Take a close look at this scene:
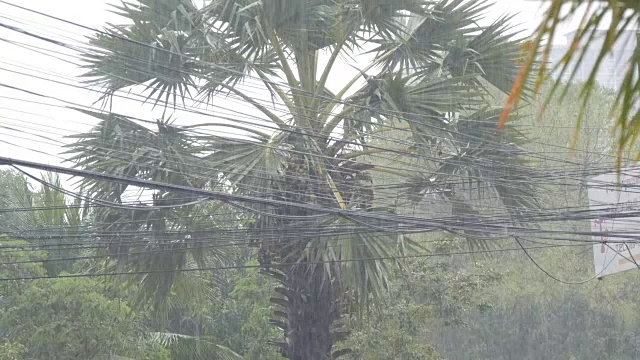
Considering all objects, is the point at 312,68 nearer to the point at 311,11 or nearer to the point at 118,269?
the point at 311,11

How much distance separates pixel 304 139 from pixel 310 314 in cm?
206

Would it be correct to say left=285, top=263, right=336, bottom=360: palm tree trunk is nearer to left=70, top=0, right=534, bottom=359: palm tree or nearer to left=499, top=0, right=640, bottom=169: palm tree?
left=70, top=0, right=534, bottom=359: palm tree

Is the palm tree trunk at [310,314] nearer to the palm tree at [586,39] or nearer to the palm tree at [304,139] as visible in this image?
the palm tree at [304,139]

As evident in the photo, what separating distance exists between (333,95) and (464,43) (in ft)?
6.07

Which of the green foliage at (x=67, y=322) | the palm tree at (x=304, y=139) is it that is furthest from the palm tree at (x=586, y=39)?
the green foliage at (x=67, y=322)

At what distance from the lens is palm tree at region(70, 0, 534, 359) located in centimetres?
1190

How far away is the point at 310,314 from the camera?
1244 cm

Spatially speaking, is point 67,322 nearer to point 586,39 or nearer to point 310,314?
point 310,314

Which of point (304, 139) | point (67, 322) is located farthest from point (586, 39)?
point (67, 322)

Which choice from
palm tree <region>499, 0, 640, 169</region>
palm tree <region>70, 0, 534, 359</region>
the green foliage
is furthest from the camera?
the green foliage

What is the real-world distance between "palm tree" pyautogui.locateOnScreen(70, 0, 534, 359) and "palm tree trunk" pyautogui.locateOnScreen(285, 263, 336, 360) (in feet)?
0.05

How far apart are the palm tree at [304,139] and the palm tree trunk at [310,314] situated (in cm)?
2

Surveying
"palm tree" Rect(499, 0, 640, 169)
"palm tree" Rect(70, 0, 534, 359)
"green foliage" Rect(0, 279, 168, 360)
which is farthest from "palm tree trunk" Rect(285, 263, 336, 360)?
"palm tree" Rect(499, 0, 640, 169)

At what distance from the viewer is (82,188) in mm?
12219
